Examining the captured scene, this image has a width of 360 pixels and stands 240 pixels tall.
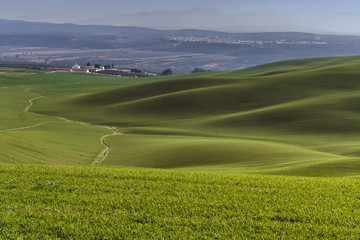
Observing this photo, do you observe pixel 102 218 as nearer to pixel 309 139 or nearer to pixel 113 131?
pixel 309 139

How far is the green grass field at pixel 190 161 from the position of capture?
39.4 feet

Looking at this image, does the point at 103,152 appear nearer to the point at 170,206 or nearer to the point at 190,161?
the point at 190,161

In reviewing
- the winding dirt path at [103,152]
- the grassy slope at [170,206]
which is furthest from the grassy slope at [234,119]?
the grassy slope at [170,206]

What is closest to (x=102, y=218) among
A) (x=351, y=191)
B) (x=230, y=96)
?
(x=351, y=191)

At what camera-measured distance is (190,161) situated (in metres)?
39.7

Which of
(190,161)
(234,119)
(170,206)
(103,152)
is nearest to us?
(170,206)

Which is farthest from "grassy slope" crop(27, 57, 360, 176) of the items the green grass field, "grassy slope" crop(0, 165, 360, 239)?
"grassy slope" crop(0, 165, 360, 239)

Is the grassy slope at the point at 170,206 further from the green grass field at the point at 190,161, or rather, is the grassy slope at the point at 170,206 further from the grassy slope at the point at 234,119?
the grassy slope at the point at 234,119

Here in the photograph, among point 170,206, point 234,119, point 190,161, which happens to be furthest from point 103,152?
point 170,206

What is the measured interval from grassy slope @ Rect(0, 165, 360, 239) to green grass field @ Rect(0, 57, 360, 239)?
0.05m

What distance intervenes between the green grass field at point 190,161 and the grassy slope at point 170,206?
5 centimetres

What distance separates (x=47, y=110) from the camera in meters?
98.9

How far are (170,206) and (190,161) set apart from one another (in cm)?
2640

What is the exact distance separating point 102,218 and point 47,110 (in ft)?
305
